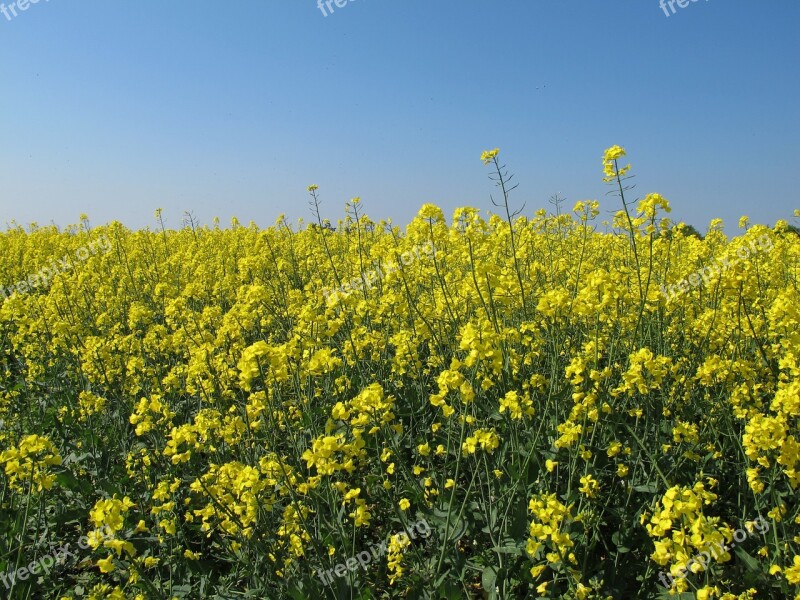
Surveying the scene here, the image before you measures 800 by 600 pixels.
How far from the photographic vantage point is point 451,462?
3.13 m

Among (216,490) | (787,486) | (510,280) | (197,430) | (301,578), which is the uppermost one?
(510,280)

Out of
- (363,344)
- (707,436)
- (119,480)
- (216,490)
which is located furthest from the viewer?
(363,344)

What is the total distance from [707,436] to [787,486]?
0.60 meters

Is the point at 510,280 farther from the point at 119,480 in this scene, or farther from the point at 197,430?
the point at 119,480

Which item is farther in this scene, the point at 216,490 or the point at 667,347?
the point at 667,347

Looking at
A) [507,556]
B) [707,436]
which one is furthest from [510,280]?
[507,556]

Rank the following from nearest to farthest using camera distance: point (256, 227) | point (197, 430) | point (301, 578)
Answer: point (301, 578), point (197, 430), point (256, 227)

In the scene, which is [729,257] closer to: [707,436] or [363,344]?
[707,436]

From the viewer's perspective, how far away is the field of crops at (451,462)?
2.24 metres

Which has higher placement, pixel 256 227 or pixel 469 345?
pixel 256 227

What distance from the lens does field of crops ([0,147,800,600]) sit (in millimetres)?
2244

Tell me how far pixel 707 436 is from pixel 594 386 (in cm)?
103

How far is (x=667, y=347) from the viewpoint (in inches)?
159

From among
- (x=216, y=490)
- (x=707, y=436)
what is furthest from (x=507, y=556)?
(x=707, y=436)
